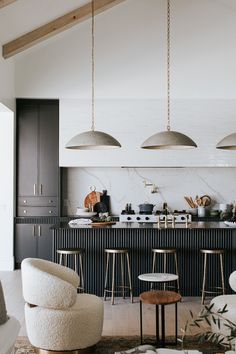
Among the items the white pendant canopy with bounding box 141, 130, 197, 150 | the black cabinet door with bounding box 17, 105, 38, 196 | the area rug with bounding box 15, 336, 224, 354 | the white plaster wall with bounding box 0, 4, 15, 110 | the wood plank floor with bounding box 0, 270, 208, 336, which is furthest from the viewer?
the black cabinet door with bounding box 17, 105, 38, 196

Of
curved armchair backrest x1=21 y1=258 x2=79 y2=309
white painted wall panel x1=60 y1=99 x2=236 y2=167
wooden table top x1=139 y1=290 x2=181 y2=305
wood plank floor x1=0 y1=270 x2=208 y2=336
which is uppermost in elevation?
white painted wall panel x1=60 y1=99 x2=236 y2=167

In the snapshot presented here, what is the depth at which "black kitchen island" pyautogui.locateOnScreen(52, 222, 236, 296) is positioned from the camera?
19.3 feet

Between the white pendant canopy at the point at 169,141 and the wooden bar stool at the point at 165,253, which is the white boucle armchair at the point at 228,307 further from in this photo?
the white pendant canopy at the point at 169,141

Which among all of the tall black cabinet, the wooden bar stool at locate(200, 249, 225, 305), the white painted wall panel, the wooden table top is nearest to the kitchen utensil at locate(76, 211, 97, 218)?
the tall black cabinet

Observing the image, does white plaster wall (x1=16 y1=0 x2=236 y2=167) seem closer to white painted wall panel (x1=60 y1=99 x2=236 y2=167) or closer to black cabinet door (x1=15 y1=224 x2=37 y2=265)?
white painted wall panel (x1=60 y1=99 x2=236 y2=167)

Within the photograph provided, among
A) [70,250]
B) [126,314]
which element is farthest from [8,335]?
[70,250]

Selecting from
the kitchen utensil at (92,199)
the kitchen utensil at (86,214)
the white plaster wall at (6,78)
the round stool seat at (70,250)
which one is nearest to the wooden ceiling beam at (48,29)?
the white plaster wall at (6,78)

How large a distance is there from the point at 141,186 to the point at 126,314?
3.59m

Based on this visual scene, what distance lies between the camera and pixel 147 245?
5.91 meters

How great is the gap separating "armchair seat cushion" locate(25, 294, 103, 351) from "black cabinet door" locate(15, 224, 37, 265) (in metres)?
4.08

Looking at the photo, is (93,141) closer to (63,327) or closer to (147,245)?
(147,245)

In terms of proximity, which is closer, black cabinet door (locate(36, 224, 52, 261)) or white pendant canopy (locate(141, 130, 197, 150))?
white pendant canopy (locate(141, 130, 197, 150))

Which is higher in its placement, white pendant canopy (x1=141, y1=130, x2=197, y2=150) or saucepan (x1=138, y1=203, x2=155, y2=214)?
white pendant canopy (x1=141, y1=130, x2=197, y2=150)

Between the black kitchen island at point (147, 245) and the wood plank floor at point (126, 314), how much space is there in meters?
0.31
